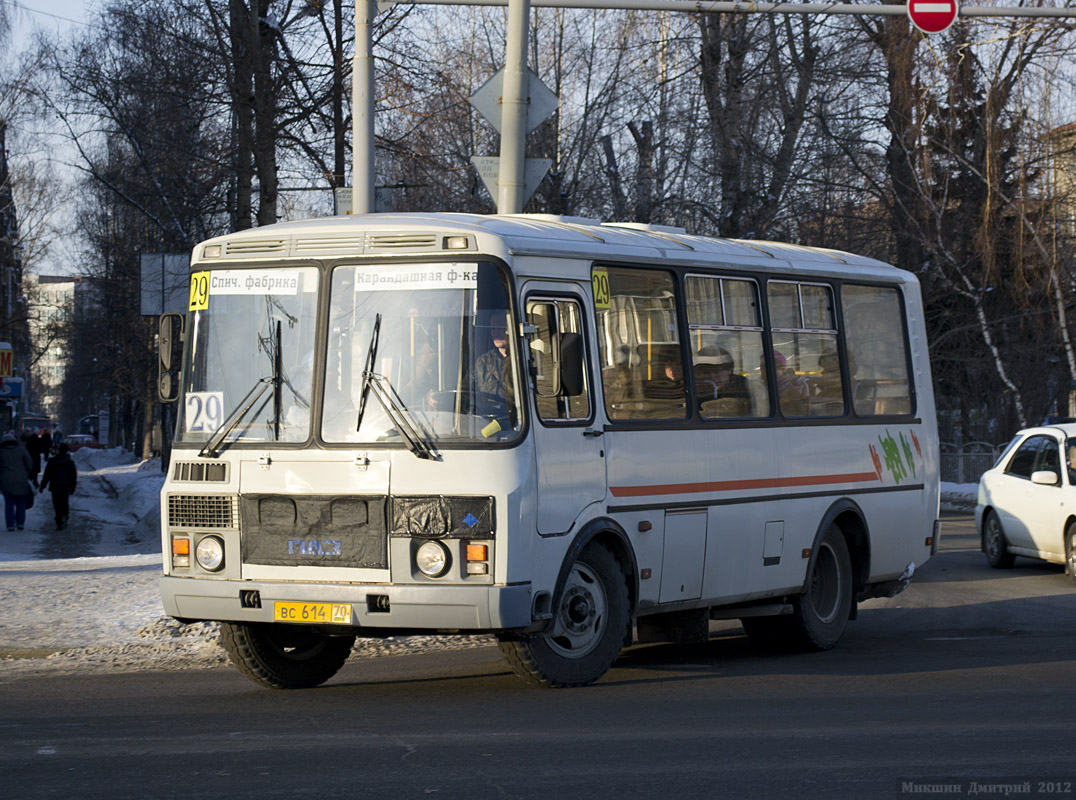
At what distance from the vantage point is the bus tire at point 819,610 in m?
11.1

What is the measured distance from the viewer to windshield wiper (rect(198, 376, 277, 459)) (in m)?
8.66

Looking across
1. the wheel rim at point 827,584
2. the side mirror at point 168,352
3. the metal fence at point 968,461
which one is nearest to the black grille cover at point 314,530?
the side mirror at point 168,352

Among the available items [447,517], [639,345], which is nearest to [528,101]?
[639,345]

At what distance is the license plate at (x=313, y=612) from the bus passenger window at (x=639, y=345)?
2.12m

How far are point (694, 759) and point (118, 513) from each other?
32115 millimetres

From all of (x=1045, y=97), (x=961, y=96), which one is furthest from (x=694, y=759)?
(x=961, y=96)

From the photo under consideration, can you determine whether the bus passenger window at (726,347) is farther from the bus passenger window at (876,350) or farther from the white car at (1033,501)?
the white car at (1033,501)

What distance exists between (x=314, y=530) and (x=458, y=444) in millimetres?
999

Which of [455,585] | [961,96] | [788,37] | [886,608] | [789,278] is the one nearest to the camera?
[455,585]

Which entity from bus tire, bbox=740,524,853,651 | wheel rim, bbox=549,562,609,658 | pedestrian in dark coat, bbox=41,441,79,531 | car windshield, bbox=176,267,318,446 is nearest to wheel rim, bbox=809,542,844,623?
bus tire, bbox=740,524,853,651

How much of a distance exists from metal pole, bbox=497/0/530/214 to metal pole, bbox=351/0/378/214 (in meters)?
1.40

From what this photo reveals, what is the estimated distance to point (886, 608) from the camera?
1401cm

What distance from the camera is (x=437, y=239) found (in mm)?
8438

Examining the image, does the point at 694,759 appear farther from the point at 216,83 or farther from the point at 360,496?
the point at 216,83
